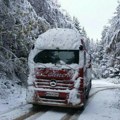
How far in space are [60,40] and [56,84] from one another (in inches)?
76.8

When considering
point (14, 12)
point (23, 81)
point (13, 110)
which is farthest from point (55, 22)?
point (13, 110)

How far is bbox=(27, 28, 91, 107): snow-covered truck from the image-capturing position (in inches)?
523

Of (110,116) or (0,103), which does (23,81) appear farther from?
(110,116)

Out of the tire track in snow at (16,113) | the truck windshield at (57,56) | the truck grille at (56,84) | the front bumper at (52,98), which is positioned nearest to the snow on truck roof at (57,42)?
the truck windshield at (57,56)

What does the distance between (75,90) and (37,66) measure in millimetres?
1851

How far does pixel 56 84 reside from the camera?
13.4 meters

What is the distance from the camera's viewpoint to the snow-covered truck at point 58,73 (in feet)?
43.6

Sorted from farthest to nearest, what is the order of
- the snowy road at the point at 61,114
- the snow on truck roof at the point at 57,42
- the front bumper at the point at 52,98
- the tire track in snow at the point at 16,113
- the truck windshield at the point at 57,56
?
the snow on truck roof at the point at 57,42 → the truck windshield at the point at 57,56 → the front bumper at the point at 52,98 → the snowy road at the point at 61,114 → the tire track in snow at the point at 16,113

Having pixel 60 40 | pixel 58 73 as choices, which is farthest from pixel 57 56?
pixel 58 73

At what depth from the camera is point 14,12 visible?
17.2m

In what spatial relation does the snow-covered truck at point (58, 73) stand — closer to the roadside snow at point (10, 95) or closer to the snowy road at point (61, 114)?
the snowy road at point (61, 114)

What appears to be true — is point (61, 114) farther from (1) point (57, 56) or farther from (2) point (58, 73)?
(1) point (57, 56)

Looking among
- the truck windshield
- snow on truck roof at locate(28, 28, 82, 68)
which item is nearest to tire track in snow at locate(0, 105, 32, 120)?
snow on truck roof at locate(28, 28, 82, 68)

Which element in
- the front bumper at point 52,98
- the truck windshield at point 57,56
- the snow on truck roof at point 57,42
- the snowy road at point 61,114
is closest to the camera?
the snowy road at point 61,114
